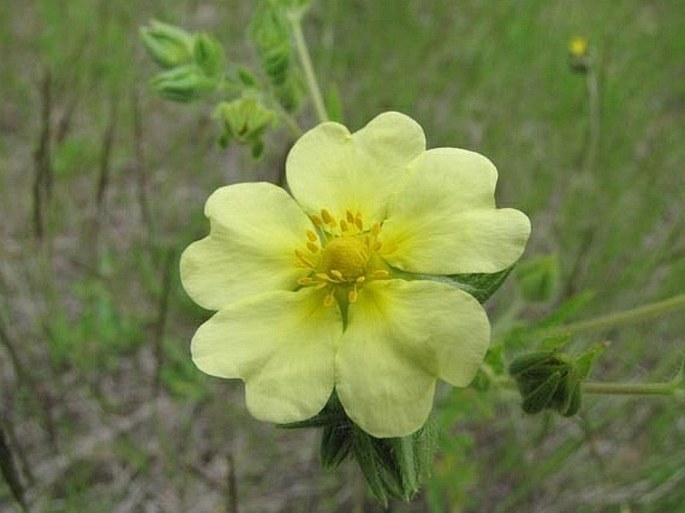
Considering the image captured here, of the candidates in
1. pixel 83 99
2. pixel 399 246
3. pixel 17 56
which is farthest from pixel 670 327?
pixel 17 56

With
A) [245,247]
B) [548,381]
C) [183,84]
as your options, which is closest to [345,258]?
[245,247]

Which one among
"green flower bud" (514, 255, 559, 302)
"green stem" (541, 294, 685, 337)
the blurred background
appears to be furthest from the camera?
the blurred background

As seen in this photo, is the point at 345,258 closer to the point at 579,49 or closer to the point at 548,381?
the point at 548,381

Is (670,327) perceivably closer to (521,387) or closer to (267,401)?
(521,387)

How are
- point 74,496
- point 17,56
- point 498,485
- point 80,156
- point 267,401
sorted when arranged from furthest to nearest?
point 17,56, point 80,156, point 498,485, point 74,496, point 267,401

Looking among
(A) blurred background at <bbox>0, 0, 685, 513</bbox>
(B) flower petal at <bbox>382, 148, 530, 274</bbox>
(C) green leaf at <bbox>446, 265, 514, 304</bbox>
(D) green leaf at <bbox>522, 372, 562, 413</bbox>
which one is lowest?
(A) blurred background at <bbox>0, 0, 685, 513</bbox>

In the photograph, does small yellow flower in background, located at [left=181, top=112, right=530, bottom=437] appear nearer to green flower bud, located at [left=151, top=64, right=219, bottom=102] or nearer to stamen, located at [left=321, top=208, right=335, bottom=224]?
stamen, located at [left=321, top=208, right=335, bottom=224]

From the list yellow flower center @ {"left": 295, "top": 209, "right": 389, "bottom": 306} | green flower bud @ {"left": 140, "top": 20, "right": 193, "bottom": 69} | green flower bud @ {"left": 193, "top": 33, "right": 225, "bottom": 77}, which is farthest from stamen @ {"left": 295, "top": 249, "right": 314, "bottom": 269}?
green flower bud @ {"left": 140, "top": 20, "right": 193, "bottom": 69}
